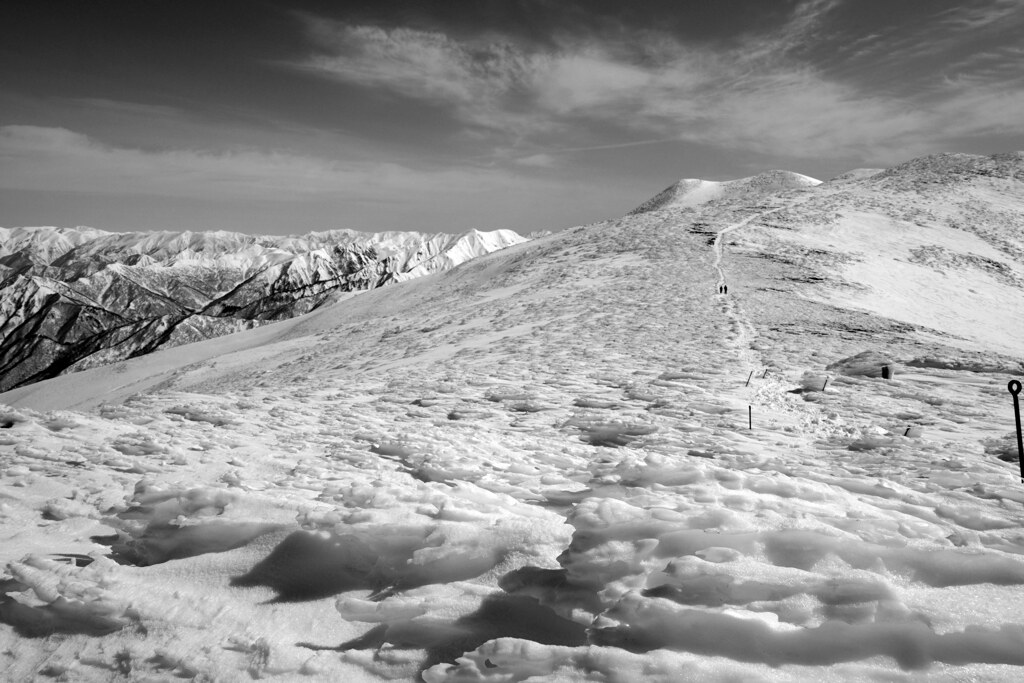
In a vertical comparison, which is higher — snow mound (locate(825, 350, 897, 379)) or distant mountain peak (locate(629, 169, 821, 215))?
distant mountain peak (locate(629, 169, 821, 215))

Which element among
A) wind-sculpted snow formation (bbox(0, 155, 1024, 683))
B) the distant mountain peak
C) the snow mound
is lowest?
wind-sculpted snow formation (bbox(0, 155, 1024, 683))

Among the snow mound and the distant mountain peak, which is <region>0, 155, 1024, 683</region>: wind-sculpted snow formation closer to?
the snow mound

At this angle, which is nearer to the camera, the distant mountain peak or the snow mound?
the snow mound

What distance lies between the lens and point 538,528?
16.6ft

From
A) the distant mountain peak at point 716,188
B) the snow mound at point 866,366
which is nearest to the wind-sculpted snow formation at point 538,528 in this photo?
the snow mound at point 866,366

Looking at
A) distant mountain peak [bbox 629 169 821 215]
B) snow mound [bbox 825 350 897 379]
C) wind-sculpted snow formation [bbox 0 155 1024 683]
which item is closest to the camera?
wind-sculpted snow formation [bbox 0 155 1024 683]

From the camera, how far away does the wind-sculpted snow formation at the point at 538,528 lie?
3643mm

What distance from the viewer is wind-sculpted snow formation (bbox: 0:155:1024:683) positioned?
3643 mm

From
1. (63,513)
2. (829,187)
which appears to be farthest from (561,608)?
(829,187)

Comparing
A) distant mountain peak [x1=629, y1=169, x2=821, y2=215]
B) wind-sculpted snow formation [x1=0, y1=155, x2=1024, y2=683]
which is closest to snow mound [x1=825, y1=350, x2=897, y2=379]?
wind-sculpted snow formation [x1=0, y1=155, x2=1024, y2=683]

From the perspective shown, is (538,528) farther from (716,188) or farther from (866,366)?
(716,188)

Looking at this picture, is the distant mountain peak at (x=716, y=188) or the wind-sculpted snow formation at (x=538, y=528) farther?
the distant mountain peak at (x=716, y=188)

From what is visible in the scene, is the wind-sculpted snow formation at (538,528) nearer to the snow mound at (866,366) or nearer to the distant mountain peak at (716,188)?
the snow mound at (866,366)

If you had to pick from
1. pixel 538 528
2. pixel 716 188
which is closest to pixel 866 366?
pixel 538 528
